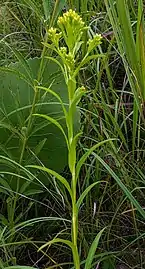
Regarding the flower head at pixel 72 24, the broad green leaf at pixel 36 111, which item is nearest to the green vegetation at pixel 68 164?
the broad green leaf at pixel 36 111

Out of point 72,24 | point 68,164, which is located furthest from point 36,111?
point 72,24

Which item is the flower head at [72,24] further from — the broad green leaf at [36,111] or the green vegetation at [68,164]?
the broad green leaf at [36,111]

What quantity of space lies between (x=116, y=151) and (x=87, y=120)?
0.43ft

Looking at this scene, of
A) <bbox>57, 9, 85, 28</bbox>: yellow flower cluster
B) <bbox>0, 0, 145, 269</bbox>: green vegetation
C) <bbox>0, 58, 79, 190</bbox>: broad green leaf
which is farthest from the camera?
Result: <bbox>0, 58, 79, 190</bbox>: broad green leaf

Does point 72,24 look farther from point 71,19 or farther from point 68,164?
point 68,164

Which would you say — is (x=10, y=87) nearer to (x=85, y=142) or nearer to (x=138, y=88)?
(x=85, y=142)

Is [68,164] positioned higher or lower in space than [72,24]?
lower

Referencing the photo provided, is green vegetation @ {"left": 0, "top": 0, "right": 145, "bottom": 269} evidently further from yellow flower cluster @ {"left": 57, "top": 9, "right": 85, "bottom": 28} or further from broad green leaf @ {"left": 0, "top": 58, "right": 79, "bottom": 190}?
yellow flower cluster @ {"left": 57, "top": 9, "right": 85, "bottom": 28}

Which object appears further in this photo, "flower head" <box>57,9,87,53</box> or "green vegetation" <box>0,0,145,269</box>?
"green vegetation" <box>0,0,145,269</box>

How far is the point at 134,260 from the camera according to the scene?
3.19ft

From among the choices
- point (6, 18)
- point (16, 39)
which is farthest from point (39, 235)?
point (6, 18)

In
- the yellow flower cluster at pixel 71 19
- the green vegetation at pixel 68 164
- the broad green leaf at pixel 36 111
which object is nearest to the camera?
the yellow flower cluster at pixel 71 19

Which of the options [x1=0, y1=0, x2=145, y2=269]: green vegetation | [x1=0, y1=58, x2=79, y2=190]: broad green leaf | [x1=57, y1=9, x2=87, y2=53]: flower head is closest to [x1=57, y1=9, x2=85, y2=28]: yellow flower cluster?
[x1=57, y1=9, x2=87, y2=53]: flower head

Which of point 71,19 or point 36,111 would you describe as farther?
point 36,111
